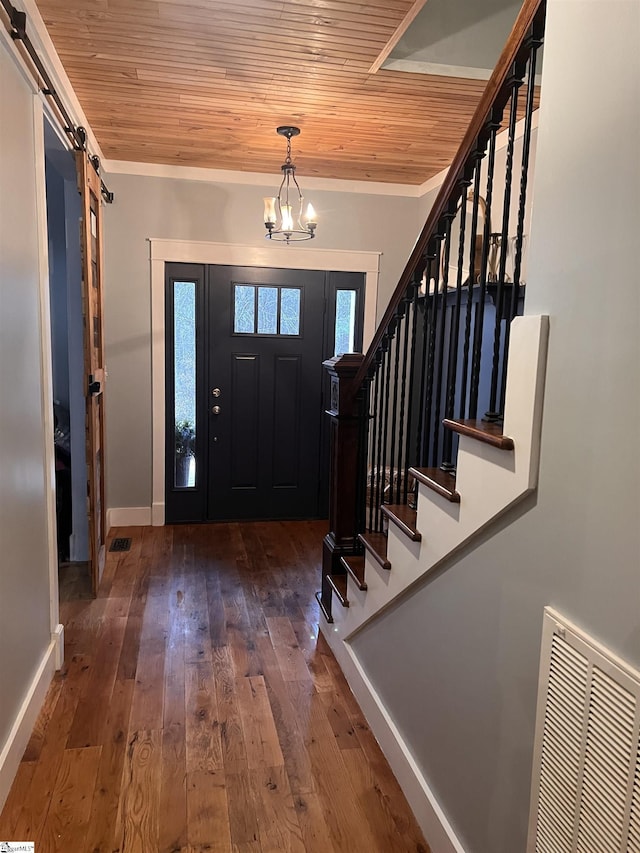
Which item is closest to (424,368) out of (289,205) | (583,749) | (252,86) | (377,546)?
(377,546)

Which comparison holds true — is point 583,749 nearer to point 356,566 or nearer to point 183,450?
point 356,566

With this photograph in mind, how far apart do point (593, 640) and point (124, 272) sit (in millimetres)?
3939

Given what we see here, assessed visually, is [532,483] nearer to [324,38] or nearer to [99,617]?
[324,38]

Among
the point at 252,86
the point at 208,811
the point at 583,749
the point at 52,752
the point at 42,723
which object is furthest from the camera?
the point at 252,86

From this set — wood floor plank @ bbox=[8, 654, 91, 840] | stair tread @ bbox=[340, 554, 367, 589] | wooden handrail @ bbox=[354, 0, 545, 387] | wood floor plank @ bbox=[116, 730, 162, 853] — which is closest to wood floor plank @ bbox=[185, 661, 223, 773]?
wood floor plank @ bbox=[116, 730, 162, 853]

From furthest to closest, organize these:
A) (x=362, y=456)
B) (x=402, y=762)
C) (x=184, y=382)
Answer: (x=184, y=382) → (x=362, y=456) → (x=402, y=762)

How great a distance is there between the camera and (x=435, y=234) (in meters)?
1.88

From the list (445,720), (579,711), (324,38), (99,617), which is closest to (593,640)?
(579,711)

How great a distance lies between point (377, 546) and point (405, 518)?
13.7 inches

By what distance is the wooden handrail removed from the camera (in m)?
1.37

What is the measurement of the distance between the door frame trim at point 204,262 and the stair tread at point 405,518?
2.71 metres

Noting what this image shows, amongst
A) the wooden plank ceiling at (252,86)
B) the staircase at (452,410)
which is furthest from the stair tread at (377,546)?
the wooden plank ceiling at (252,86)

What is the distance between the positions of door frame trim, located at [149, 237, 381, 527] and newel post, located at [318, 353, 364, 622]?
1.93 meters

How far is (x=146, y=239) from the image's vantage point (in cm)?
423
